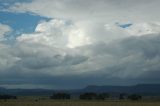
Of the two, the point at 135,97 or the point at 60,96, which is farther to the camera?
the point at 60,96

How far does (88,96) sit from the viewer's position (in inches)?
6230

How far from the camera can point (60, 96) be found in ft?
532

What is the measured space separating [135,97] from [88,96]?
20.4 m

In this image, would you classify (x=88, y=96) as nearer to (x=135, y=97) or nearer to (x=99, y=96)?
(x=99, y=96)

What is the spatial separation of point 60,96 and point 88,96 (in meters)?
12.6

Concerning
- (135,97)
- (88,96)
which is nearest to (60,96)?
(88,96)

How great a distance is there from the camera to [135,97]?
150 meters

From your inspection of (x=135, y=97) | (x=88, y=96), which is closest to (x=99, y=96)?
(x=88, y=96)

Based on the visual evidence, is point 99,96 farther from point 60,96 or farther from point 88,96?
point 60,96

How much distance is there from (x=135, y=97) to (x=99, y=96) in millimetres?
16490

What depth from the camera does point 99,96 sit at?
158500mm

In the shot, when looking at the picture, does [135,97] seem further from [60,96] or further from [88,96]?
[60,96]

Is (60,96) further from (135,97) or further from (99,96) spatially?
(135,97)
